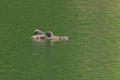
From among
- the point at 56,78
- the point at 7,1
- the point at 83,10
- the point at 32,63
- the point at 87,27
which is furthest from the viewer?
the point at 7,1

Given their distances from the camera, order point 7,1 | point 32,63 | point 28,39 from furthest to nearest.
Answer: point 7,1 → point 28,39 → point 32,63

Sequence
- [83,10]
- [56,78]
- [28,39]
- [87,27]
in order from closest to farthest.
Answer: [56,78] → [28,39] → [87,27] → [83,10]

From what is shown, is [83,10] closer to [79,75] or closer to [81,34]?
[81,34]

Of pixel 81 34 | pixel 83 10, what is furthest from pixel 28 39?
pixel 83 10

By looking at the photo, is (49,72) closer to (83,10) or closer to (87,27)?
(87,27)

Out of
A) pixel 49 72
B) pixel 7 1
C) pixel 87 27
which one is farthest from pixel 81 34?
pixel 7 1

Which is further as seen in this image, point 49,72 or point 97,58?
point 97,58
